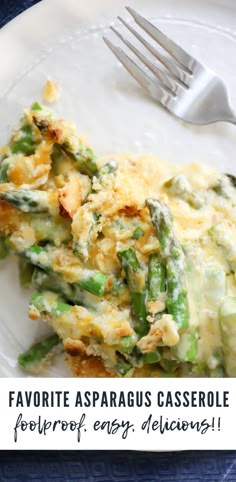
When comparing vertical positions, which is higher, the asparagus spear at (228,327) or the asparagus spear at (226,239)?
the asparagus spear at (226,239)

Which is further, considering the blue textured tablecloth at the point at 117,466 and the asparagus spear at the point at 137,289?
the blue textured tablecloth at the point at 117,466

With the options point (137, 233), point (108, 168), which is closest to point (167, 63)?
point (108, 168)

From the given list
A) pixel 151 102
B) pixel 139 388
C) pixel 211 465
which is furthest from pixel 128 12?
pixel 211 465

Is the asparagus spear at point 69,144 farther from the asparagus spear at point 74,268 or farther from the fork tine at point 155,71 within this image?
the fork tine at point 155,71

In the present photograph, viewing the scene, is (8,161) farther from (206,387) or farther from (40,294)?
(206,387)

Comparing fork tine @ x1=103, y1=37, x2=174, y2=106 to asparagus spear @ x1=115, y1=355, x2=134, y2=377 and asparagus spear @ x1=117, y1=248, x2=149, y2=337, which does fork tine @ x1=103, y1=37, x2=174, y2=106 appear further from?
asparagus spear @ x1=115, y1=355, x2=134, y2=377

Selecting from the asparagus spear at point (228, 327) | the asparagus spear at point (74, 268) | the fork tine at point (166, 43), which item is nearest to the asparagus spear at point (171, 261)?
the asparagus spear at point (228, 327)

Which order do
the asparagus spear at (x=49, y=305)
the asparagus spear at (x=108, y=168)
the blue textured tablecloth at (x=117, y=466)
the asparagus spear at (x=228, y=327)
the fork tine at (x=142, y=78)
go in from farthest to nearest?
the fork tine at (x=142, y=78) → the blue textured tablecloth at (x=117, y=466) → the asparagus spear at (x=108, y=168) → the asparagus spear at (x=49, y=305) → the asparagus spear at (x=228, y=327)
